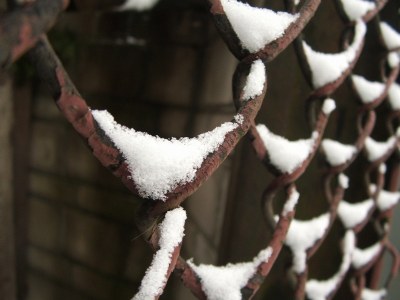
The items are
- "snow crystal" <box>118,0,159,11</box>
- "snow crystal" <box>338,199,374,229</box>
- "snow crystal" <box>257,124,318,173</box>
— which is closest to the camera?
"snow crystal" <box>257,124,318,173</box>

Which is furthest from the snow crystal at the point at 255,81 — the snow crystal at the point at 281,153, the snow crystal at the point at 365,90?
the snow crystal at the point at 365,90

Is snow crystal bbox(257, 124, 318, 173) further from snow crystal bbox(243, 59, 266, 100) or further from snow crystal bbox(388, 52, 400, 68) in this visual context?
snow crystal bbox(388, 52, 400, 68)

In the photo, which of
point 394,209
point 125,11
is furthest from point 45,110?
point 394,209

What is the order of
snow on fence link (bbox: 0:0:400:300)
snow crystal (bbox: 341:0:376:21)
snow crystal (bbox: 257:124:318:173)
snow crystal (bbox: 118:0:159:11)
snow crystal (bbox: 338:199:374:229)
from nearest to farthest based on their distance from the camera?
snow on fence link (bbox: 0:0:400:300) → snow crystal (bbox: 257:124:318:173) → snow crystal (bbox: 341:0:376:21) → snow crystal (bbox: 338:199:374:229) → snow crystal (bbox: 118:0:159:11)

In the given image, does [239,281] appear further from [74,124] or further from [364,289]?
[364,289]

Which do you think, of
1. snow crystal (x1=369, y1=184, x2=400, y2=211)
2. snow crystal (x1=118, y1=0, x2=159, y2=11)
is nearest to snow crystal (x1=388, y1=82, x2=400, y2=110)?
snow crystal (x1=369, y1=184, x2=400, y2=211)

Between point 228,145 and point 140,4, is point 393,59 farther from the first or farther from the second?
point 140,4
